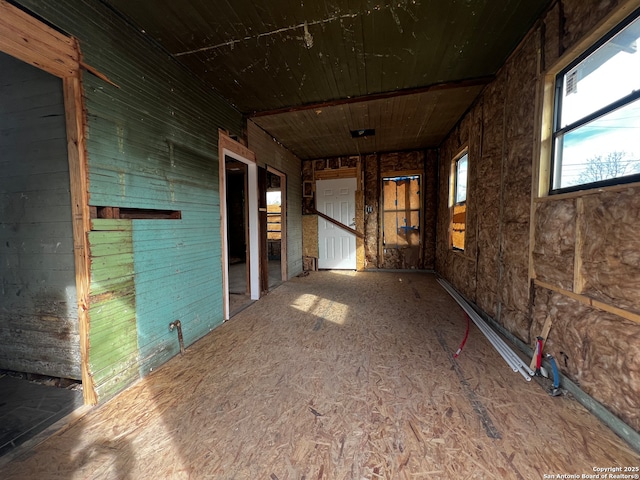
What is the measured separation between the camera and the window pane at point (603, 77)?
4.45 ft

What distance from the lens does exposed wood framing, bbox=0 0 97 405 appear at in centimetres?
143

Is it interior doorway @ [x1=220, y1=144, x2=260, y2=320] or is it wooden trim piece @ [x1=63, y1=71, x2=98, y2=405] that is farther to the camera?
interior doorway @ [x1=220, y1=144, x2=260, y2=320]

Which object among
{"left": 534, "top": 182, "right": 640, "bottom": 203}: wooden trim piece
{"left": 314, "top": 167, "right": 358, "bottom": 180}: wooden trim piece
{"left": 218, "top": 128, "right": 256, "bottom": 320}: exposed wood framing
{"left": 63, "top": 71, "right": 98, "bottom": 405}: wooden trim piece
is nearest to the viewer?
{"left": 534, "top": 182, "right": 640, "bottom": 203}: wooden trim piece

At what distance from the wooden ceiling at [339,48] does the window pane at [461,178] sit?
0.84m

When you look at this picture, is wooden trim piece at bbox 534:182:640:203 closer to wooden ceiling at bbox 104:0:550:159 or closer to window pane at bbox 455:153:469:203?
wooden ceiling at bbox 104:0:550:159

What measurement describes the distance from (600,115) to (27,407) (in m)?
4.19

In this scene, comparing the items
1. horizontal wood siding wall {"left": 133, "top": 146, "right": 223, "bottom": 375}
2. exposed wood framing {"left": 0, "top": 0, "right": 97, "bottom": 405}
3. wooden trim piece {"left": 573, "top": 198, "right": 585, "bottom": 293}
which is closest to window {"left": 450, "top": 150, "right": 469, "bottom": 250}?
wooden trim piece {"left": 573, "top": 198, "right": 585, "bottom": 293}

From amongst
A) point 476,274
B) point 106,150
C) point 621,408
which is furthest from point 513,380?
point 106,150

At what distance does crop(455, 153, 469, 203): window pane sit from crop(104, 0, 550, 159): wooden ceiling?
84 cm

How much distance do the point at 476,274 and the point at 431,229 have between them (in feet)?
8.68

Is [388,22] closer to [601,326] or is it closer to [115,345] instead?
[601,326]

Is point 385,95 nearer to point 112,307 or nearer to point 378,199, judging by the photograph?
point 378,199

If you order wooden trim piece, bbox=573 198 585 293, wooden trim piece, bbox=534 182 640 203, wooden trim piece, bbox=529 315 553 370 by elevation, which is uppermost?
wooden trim piece, bbox=534 182 640 203

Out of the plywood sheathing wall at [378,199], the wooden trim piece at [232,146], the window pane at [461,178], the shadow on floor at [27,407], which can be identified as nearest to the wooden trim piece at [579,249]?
the window pane at [461,178]
